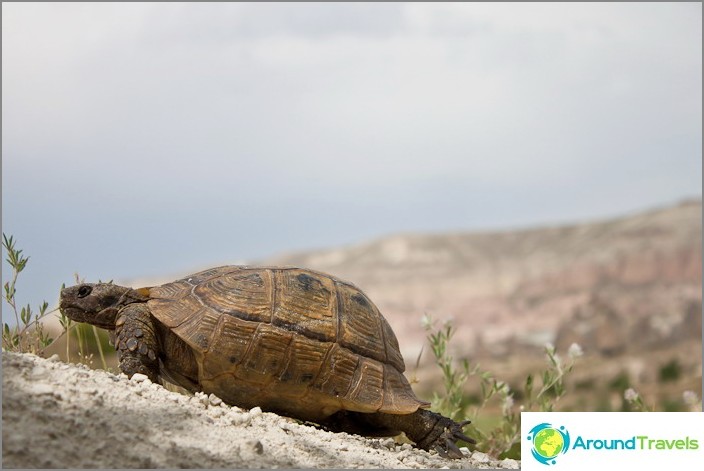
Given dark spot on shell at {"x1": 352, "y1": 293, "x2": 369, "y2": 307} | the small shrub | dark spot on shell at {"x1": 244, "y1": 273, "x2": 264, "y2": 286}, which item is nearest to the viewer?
dark spot on shell at {"x1": 244, "y1": 273, "x2": 264, "y2": 286}

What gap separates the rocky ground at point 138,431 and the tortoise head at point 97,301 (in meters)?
0.61

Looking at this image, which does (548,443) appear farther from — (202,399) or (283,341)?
(202,399)

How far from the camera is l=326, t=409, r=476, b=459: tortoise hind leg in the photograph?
5598mm

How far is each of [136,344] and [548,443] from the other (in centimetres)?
273

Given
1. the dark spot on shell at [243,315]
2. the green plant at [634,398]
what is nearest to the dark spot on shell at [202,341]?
the dark spot on shell at [243,315]

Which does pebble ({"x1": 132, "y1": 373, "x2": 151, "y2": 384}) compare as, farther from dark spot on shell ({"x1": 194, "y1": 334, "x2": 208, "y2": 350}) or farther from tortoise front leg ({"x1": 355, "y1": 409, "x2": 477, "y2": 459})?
tortoise front leg ({"x1": 355, "y1": 409, "x2": 477, "y2": 459})

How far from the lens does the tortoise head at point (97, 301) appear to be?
557 cm

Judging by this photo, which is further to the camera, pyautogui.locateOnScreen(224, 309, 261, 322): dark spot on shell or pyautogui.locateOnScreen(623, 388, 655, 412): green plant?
pyautogui.locateOnScreen(623, 388, 655, 412): green plant

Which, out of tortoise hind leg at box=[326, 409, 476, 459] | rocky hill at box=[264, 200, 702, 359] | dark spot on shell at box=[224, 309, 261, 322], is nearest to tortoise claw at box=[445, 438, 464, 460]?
tortoise hind leg at box=[326, 409, 476, 459]

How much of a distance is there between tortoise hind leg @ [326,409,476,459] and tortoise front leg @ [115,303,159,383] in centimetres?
139

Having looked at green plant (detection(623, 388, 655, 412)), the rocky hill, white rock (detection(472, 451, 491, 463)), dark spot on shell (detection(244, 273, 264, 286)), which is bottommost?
white rock (detection(472, 451, 491, 463))

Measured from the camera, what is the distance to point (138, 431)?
408 centimetres

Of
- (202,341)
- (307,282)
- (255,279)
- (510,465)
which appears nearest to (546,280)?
(510,465)
